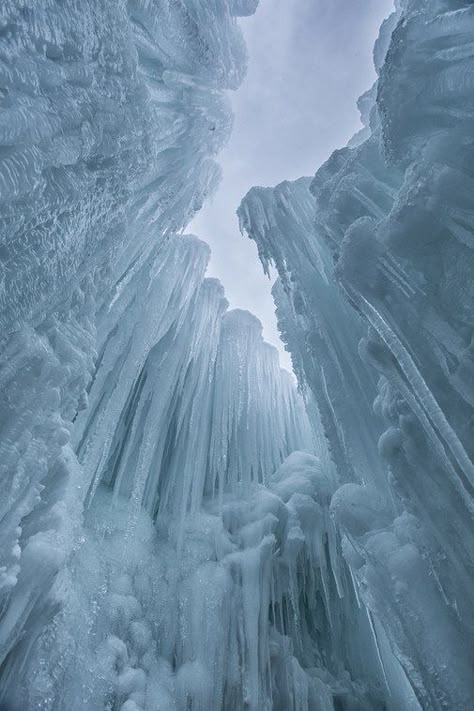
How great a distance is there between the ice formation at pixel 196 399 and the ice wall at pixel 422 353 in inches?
1.0

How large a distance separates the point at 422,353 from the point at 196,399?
6732 mm

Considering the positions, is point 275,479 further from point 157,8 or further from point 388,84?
point 157,8

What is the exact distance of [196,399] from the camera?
10086 millimetres

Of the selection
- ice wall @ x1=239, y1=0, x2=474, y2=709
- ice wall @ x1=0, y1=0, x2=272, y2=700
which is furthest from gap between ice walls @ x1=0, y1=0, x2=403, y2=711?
ice wall @ x1=239, y1=0, x2=474, y2=709

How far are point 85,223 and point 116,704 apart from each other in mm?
5912

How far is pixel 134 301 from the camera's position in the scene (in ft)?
28.3

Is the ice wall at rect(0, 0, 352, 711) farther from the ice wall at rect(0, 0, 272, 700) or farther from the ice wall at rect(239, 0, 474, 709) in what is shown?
the ice wall at rect(239, 0, 474, 709)

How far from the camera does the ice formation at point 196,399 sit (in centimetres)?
329

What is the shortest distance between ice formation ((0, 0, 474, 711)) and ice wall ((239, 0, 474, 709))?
25mm

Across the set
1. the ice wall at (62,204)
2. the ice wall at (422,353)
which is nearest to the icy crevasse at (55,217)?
the ice wall at (62,204)

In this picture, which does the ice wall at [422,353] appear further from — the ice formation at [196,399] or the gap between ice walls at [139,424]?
the gap between ice walls at [139,424]

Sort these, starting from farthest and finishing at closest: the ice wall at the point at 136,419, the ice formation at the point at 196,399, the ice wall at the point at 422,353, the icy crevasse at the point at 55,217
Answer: the ice wall at the point at 422,353
the ice formation at the point at 196,399
the ice wall at the point at 136,419
the icy crevasse at the point at 55,217

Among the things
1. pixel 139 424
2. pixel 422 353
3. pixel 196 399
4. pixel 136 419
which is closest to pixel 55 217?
pixel 422 353

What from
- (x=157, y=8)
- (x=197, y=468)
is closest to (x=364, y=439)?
(x=197, y=468)
